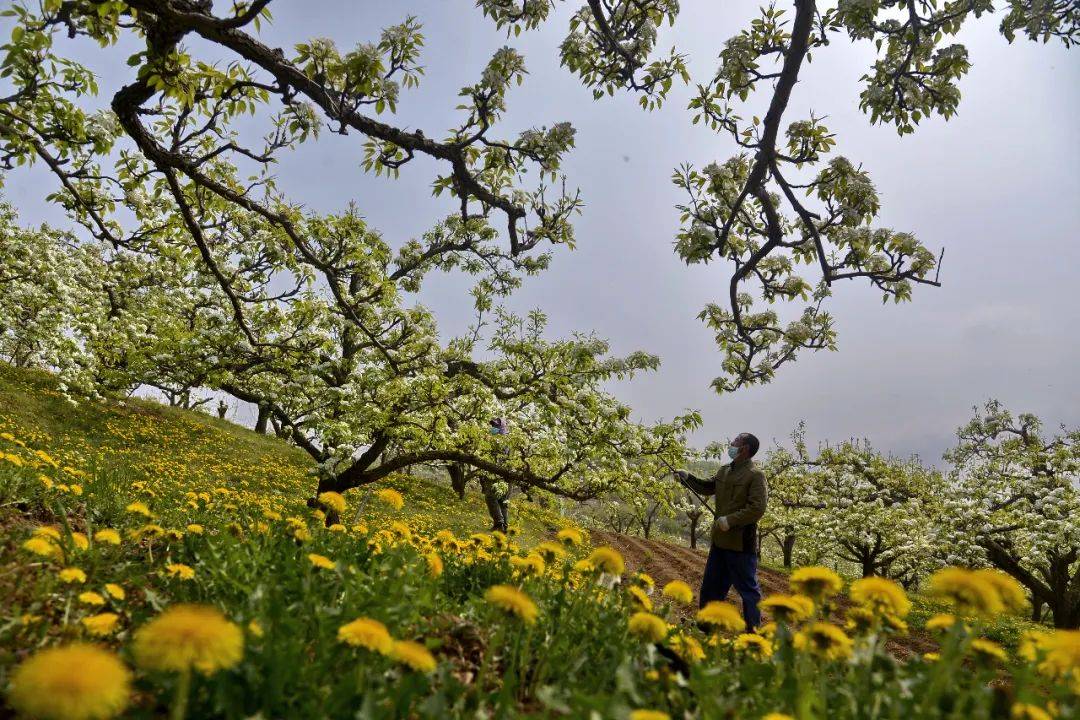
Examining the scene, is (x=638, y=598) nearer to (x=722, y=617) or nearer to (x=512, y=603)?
(x=722, y=617)

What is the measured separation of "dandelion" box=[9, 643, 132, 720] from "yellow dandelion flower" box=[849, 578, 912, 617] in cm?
237

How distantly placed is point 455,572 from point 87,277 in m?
25.5

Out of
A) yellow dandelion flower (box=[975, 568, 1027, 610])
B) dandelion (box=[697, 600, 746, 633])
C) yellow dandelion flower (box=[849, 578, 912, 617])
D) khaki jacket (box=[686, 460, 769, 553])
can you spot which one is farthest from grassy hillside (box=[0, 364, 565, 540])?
yellow dandelion flower (box=[975, 568, 1027, 610])

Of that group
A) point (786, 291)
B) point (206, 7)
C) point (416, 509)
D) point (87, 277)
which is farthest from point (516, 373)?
point (87, 277)

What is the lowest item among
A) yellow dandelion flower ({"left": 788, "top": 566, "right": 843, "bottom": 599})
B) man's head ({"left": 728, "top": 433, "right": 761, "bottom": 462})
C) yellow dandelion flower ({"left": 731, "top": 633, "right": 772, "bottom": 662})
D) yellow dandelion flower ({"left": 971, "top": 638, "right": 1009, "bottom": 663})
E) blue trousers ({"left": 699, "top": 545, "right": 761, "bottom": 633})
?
blue trousers ({"left": 699, "top": 545, "right": 761, "bottom": 633})

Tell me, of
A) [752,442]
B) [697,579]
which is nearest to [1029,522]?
[697,579]

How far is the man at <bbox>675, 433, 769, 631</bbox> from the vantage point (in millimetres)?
6770

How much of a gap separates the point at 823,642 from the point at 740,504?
537 cm

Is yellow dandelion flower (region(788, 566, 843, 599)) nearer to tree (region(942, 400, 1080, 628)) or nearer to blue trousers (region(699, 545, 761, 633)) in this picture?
blue trousers (region(699, 545, 761, 633))

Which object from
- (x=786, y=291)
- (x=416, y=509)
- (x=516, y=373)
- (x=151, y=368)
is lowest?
(x=416, y=509)

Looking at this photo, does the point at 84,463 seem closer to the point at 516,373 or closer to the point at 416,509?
the point at 516,373

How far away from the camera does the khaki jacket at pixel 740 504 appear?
6.80 m

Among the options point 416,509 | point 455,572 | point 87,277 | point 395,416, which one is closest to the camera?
point 455,572

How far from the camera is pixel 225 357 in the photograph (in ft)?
35.9
